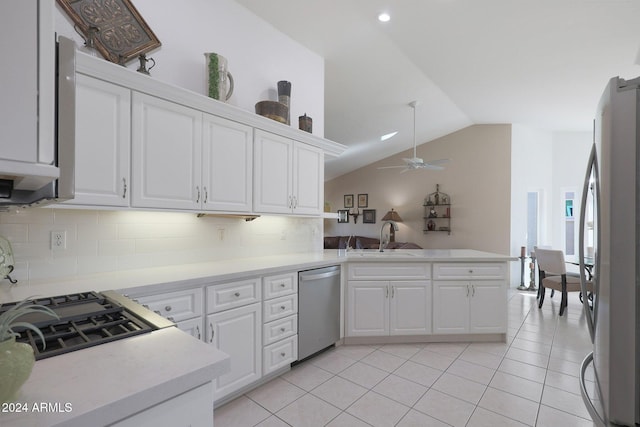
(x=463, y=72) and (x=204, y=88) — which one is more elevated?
(x=463, y=72)

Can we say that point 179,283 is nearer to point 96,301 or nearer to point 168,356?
point 96,301

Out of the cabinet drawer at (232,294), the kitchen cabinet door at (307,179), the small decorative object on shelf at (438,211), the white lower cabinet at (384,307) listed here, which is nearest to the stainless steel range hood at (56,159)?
the cabinet drawer at (232,294)

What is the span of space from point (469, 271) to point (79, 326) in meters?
3.19

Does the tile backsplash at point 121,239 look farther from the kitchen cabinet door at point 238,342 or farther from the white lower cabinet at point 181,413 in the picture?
the white lower cabinet at point 181,413

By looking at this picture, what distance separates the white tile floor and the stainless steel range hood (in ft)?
5.70

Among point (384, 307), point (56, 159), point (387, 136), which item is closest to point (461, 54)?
point (387, 136)

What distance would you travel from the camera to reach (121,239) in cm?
211

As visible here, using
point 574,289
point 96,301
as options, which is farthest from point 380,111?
point 96,301

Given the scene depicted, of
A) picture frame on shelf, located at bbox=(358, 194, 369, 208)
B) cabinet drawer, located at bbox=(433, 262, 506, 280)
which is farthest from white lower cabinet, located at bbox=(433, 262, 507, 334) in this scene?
picture frame on shelf, located at bbox=(358, 194, 369, 208)

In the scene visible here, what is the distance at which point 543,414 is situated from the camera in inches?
81.0

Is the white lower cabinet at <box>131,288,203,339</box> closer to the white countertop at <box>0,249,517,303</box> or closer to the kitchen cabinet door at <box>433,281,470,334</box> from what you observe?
the white countertop at <box>0,249,517,303</box>

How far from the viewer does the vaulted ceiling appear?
2.79 m

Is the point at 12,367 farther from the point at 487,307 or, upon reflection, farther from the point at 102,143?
the point at 487,307

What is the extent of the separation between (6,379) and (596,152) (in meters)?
1.88
